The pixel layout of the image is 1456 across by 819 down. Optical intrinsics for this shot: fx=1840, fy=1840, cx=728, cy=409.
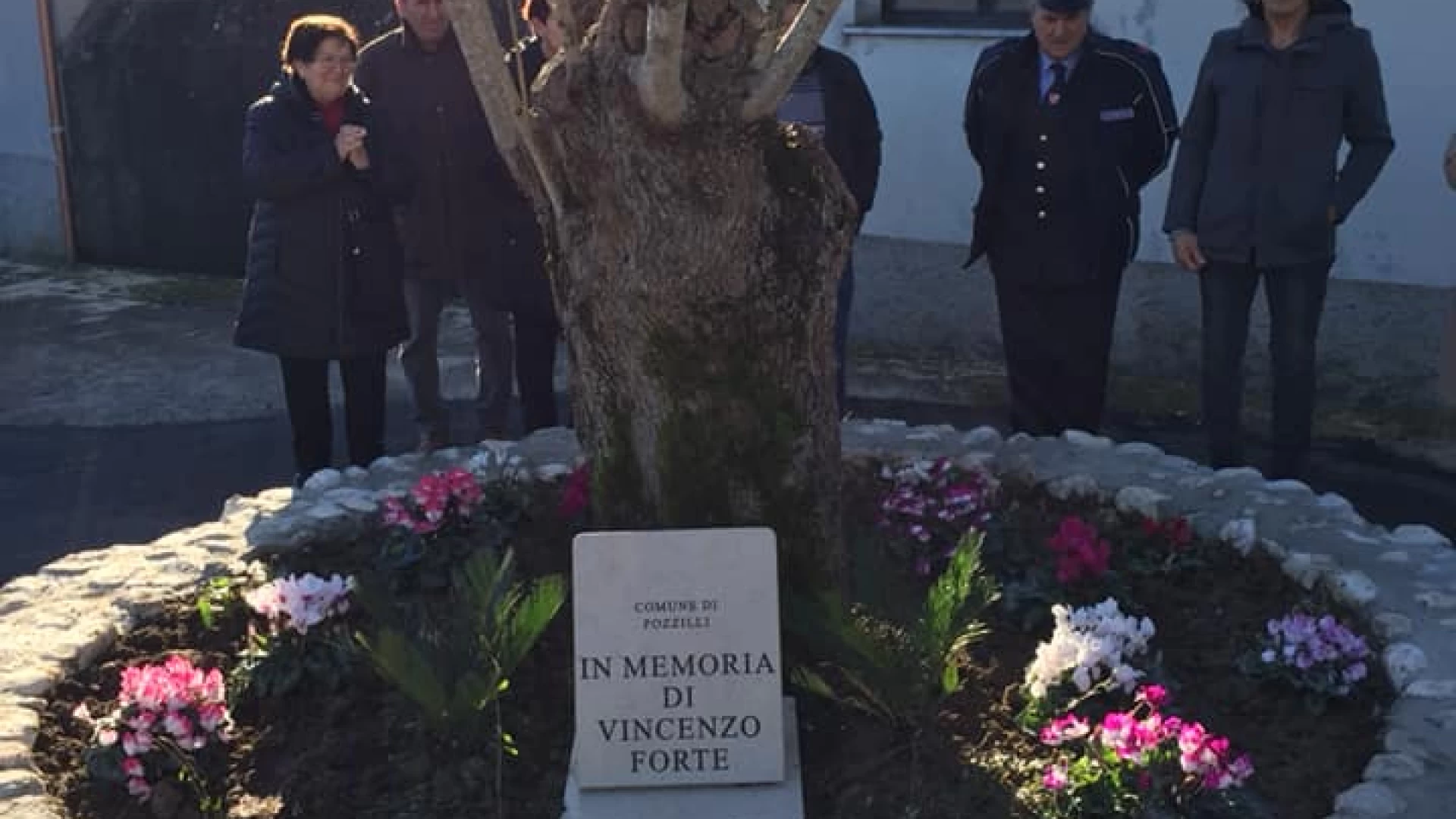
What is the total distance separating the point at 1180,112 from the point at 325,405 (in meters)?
3.98

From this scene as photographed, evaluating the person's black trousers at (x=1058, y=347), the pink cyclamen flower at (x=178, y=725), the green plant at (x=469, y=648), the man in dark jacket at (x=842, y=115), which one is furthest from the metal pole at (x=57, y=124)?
the pink cyclamen flower at (x=178, y=725)

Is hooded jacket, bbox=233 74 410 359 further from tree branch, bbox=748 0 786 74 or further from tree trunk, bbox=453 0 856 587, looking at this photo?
tree branch, bbox=748 0 786 74

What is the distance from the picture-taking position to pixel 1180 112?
7973mm

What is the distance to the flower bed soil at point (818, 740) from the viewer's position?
3.41 meters

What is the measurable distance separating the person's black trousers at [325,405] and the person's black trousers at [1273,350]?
2742mm

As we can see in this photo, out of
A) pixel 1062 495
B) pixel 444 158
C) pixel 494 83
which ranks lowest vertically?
pixel 1062 495

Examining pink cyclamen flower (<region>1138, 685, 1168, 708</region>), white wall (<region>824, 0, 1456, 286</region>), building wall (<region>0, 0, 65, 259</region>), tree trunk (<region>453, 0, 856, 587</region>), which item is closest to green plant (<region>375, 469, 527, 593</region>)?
tree trunk (<region>453, 0, 856, 587</region>)

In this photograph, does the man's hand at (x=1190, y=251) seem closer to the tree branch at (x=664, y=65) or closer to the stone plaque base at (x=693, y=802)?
the tree branch at (x=664, y=65)

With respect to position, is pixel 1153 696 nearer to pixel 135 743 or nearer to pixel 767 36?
pixel 767 36

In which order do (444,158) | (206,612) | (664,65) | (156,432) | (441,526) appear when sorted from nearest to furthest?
(664,65), (206,612), (441,526), (444,158), (156,432)

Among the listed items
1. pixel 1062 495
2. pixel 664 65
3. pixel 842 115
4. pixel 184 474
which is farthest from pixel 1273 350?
pixel 184 474

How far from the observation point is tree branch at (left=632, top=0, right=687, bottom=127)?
337 centimetres

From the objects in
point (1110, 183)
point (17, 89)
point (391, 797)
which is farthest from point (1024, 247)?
point (17, 89)

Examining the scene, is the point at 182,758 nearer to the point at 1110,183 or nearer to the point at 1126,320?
the point at 1110,183
